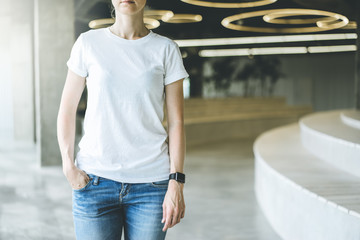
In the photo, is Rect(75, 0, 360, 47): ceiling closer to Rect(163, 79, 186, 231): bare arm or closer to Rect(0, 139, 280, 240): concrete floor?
Rect(0, 139, 280, 240): concrete floor

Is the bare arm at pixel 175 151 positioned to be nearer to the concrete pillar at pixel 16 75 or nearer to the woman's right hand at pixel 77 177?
the woman's right hand at pixel 77 177

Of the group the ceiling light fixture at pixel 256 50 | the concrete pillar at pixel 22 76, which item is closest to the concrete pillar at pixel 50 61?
the concrete pillar at pixel 22 76

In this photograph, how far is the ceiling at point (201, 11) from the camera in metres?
7.90

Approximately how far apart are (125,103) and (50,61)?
699cm

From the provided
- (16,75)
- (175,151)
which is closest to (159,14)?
(16,75)

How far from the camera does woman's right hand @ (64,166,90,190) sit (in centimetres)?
142

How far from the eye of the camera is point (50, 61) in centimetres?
Answer: 802

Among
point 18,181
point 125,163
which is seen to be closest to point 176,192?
point 125,163

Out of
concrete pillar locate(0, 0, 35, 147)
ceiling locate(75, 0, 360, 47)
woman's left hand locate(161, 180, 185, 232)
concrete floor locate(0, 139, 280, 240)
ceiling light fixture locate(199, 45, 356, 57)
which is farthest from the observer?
ceiling light fixture locate(199, 45, 356, 57)

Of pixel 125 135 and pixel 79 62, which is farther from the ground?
pixel 79 62

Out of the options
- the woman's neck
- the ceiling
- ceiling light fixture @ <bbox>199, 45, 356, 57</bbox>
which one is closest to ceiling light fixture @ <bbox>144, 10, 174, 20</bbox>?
the ceiling

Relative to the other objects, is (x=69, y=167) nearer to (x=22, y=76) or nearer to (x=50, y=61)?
(x=50, y=61)

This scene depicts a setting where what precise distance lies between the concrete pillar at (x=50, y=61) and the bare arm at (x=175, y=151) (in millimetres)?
6873

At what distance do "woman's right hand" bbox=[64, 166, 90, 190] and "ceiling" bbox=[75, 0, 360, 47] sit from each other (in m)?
3.03
